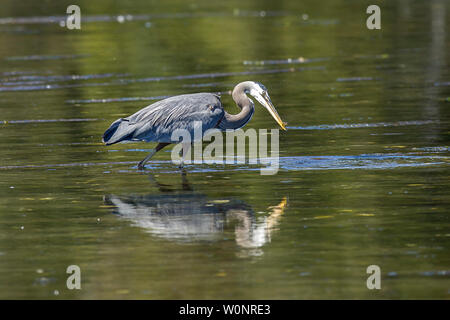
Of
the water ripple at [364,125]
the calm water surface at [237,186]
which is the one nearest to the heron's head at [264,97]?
the calm water surface at [237,186]

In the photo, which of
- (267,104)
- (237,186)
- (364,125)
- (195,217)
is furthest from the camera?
(364,125)

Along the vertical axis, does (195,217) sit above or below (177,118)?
below

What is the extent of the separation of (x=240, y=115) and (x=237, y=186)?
2148 millimetres

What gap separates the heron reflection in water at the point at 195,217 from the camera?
11.5 m

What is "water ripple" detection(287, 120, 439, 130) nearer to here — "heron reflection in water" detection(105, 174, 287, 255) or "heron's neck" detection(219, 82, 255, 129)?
"heron's neck" detection(219, 82, 255, 129)

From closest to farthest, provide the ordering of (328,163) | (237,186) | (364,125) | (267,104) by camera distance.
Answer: (237,186), (328,163), (267,104), (364,125)

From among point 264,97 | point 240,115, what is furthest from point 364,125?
point 240,115

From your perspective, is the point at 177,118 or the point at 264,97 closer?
the point at 177,118

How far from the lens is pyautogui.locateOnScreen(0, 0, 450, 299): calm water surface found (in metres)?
10.1

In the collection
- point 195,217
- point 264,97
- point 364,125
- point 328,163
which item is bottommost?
point 195,217

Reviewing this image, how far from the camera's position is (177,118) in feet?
51.1

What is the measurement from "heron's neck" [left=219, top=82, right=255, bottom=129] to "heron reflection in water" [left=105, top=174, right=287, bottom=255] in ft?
7.26

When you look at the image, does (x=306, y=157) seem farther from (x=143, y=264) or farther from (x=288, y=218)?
(x=143, y=264)

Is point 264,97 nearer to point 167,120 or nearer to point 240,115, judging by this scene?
point 240,115
